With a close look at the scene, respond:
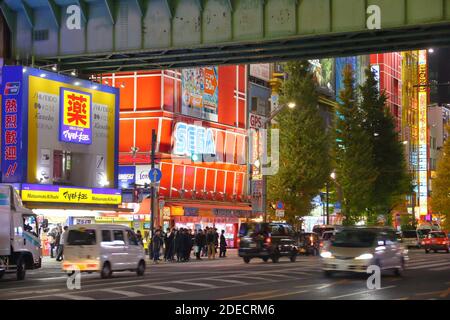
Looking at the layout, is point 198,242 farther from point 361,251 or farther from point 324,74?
point 324,74

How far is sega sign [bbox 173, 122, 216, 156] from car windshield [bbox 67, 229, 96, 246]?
2672 cm

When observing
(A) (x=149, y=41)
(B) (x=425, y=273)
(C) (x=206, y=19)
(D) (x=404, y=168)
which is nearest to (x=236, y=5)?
(C) (x=206, y=19)

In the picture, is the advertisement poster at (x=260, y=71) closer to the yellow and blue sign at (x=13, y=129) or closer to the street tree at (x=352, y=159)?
the street tree at (x=352, y=159)

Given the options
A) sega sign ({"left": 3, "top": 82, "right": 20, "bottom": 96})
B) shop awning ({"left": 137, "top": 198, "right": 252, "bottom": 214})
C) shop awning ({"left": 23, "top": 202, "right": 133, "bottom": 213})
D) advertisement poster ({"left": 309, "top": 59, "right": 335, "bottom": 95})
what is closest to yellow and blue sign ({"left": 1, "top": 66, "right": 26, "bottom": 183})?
sega sign ({"left": 3, "top": 82, "right": 20, "bottom": 96})

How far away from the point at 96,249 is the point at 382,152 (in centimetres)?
4760

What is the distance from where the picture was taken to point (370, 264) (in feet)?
88.5

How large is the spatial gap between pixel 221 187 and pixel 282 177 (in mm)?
6395

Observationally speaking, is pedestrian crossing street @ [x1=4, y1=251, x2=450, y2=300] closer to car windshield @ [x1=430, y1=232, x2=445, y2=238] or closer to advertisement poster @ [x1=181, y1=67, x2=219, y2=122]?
advertisement poster @ [x1=181, y1=67, x2=219, y2=122]

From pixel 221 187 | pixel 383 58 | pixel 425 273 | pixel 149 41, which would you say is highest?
pixel 383 58

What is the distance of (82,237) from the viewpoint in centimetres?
2842

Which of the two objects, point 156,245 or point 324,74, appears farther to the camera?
point 324,74

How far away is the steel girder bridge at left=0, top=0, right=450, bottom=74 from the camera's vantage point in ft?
102

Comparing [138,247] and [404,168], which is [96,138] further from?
[404,168]

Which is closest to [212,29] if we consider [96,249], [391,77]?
[96,249]
